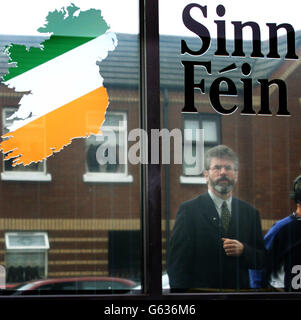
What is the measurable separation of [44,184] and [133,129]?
1.85 feet

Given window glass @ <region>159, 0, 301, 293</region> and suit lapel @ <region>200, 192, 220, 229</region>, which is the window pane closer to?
window glass @ <region>159, 0, 301, 293</region>

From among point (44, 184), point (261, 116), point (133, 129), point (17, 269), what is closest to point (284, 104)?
point (261, 116)

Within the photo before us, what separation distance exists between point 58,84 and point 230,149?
101 centimetres

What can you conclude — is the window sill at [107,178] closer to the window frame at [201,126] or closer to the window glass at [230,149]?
the window glass at [230,149]

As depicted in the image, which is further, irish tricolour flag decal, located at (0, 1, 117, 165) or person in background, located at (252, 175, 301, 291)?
person in background, located at (252, 175, 301, 291)

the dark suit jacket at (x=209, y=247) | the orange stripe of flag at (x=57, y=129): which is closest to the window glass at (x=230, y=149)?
the dark suit jacket at (x=209, y=247)

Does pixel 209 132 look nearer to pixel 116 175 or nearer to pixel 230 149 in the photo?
pixel 230 149

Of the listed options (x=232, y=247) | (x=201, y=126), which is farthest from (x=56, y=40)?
(x=232, y=247)

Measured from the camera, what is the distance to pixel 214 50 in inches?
159

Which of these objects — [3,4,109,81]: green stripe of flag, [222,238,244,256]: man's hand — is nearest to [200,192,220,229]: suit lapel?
[222,238,244,256]: man's hand

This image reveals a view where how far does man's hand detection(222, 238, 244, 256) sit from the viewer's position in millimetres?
3973

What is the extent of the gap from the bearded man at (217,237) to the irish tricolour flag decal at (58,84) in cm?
70

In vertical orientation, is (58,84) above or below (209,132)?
above

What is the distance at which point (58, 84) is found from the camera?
3916mm
